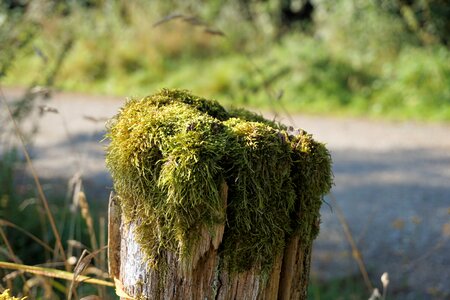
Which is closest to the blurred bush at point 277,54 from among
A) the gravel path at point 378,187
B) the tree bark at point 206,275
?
the gravel path at point 378,187

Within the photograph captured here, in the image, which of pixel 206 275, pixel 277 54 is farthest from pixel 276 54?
pixel 206 275

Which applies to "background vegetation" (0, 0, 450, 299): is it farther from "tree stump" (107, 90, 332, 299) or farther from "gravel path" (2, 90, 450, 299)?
"tree stump" (107, 90, 332, 299)

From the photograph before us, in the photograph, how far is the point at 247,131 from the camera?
171 centimetres

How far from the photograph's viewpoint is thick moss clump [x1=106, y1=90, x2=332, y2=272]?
1.63 metres

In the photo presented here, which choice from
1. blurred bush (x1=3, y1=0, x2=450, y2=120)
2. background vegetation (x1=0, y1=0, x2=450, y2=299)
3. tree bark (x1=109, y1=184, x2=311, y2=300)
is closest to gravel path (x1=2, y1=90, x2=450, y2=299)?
background vegetation (x1=0, y1=0, x2=450, y2=299)

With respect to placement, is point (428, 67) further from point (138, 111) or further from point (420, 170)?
point (138, 111)

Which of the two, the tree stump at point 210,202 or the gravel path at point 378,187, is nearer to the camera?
the tree stump at point 210,202

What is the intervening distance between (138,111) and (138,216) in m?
0.32

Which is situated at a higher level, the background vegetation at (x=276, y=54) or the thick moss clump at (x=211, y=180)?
the background vegetation at (x=276, y=54)

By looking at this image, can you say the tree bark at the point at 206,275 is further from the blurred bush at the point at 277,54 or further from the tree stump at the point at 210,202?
the blurred bush at the point at 277,54

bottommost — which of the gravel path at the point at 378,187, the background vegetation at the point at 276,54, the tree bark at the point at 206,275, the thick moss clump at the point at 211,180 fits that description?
the tree bark at the point at 206,275

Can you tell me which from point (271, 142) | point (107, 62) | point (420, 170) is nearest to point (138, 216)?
point (271, 142)

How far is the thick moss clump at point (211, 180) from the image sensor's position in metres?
1.63

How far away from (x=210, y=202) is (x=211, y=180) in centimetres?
6
